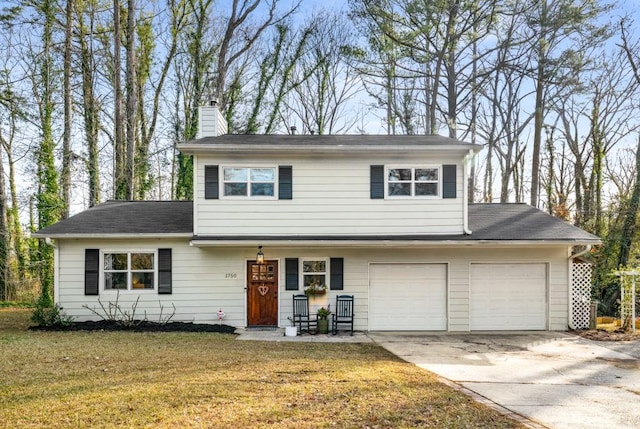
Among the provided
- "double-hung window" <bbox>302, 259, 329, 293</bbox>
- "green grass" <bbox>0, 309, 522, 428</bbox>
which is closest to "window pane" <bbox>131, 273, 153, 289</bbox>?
"green grass" <bbox>0, 309, 522, 428</bbox>

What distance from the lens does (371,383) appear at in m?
6.18

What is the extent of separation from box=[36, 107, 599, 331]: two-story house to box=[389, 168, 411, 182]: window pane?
0.09 feet

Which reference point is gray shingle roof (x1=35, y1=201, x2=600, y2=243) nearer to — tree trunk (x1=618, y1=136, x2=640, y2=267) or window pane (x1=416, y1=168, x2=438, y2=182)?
window pane (x1=416, y1=168, x2=438, y2=182)

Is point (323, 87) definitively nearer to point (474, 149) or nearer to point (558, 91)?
point (558, 91)

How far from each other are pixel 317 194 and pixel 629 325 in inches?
337

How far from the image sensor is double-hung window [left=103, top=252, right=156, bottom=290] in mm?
11695

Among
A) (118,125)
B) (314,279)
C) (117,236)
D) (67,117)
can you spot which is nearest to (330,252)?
(314,279)

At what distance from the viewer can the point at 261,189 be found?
1169 cm

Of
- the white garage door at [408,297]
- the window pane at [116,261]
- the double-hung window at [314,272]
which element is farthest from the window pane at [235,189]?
the white garage door at [408,297]

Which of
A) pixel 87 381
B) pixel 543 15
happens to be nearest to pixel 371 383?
pixel 87 381

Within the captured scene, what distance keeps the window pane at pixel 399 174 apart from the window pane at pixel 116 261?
7.10m

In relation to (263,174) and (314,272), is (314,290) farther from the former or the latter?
(263,174)

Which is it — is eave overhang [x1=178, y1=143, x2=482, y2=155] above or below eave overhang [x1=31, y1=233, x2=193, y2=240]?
above

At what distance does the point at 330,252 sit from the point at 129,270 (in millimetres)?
5114
